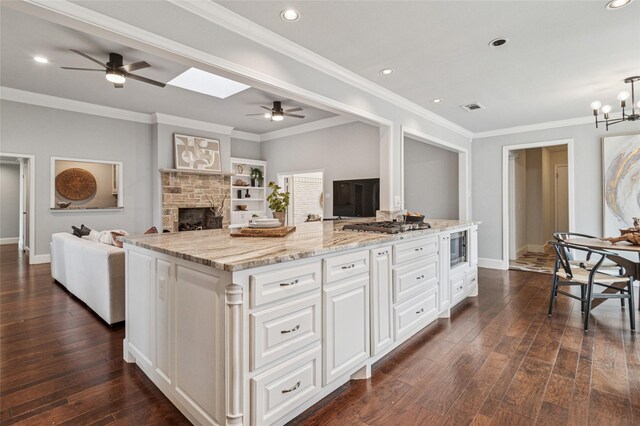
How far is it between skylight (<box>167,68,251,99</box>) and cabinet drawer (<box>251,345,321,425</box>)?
3.92m

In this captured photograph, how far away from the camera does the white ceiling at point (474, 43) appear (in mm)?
2334

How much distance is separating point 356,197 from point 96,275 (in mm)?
4348

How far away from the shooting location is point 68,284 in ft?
13.2

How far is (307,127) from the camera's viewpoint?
721 centimetres

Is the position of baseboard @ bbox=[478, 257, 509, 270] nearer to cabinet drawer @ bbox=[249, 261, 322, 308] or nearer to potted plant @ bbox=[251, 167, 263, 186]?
cabinet drawer @ bbox=[249, 261, 322, 308]

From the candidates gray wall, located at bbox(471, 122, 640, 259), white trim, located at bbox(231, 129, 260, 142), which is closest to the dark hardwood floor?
gray wall, located at bbox(471, 122, 640, 259)

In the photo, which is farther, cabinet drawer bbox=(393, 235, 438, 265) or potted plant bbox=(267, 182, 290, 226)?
potted plant bbox=(267, 182, 290, 226)

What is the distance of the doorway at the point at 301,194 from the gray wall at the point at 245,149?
1.01 meters

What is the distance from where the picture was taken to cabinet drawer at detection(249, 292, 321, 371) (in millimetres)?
1531

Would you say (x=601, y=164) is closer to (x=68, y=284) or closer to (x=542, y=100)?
(x=542, y=100)

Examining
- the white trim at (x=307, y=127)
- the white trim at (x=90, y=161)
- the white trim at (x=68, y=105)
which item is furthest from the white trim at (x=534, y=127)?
the white trim at (x=90, y=161)

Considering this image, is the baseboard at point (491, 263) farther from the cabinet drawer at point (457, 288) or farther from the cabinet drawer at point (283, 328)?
the cabinet drawer at point (283, 328)

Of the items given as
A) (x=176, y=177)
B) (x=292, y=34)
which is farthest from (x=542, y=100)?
(x=176, y=177)

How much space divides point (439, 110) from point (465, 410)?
4.13 m
